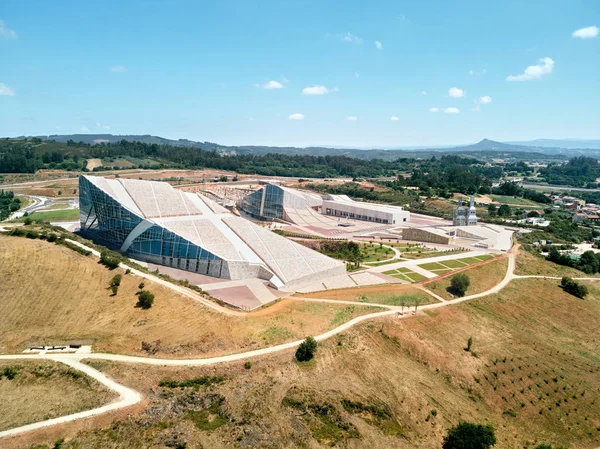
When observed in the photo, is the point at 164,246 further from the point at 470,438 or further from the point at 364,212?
the point at 364,212

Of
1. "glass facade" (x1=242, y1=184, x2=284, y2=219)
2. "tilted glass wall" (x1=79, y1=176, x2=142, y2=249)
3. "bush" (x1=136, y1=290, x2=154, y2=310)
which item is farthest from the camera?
"glass facade" (x1=242, y1=184, x2=284, y2=219)

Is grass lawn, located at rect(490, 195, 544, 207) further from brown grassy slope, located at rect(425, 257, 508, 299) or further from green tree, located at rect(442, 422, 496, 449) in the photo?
green tree, located at rect(442, 422, 496, 449)

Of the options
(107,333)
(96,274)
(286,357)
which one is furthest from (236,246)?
(286,357)

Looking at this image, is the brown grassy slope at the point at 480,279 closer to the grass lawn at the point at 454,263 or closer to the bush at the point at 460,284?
the bush at the point at 460,284

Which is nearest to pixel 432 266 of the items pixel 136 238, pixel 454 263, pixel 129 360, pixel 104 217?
pixel 454 263

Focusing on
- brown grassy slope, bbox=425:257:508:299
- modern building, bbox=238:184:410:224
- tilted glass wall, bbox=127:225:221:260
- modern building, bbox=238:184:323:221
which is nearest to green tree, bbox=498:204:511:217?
modern building, bbox=238:184:410:224

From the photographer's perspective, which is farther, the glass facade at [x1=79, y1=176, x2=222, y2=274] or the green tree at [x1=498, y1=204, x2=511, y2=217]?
the green tree at [x1=498, y1=204, x2=511, y2=217]

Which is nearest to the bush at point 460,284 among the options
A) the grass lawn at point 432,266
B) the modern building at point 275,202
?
the grass lawn at point 432,266
